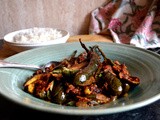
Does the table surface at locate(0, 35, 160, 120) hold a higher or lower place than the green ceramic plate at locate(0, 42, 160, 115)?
lower

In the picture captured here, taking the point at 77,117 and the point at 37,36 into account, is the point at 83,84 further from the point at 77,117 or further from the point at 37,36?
the point at 37,36

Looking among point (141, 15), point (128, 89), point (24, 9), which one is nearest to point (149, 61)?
point (128, 89)

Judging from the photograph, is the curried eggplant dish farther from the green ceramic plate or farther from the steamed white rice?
the steamed white rice

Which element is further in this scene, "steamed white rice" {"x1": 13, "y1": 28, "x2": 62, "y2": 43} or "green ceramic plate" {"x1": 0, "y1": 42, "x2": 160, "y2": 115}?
"steamed white rice" {"x1": 13, "y1": 28, "x2": 62, "y2": 43}

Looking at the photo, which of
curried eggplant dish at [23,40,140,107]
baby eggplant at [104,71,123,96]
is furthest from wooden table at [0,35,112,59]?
baby eggplant at [104,71,123,96]

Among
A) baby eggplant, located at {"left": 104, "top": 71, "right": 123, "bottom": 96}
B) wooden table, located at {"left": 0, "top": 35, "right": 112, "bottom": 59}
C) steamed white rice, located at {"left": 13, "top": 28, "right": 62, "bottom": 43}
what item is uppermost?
baby eggplant, located at {"left": 104, "top": 71, "right": 123, "bottom": 96}

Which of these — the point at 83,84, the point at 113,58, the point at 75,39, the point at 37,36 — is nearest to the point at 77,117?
the point at 83,84
